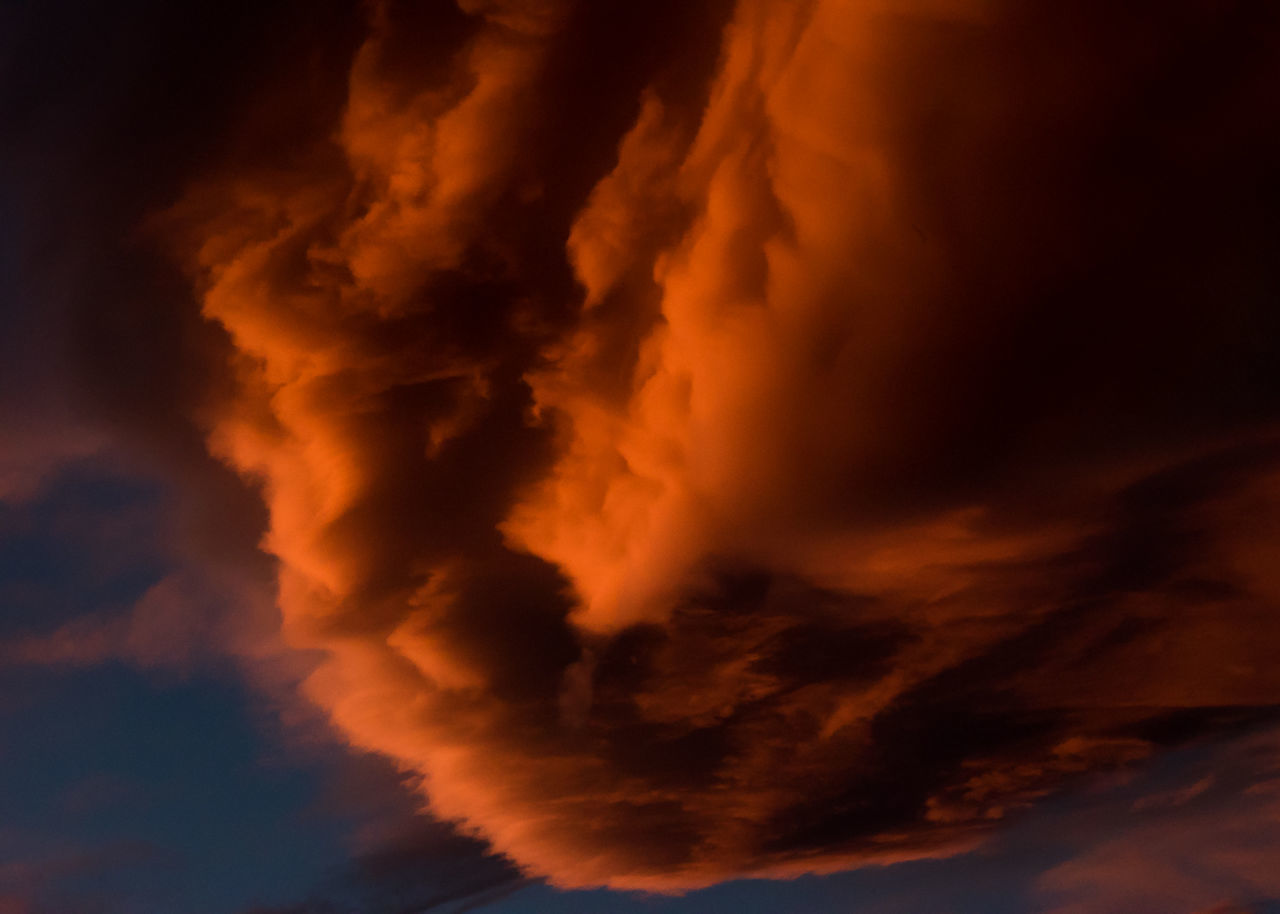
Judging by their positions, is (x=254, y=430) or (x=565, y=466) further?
(x=565, y=466)

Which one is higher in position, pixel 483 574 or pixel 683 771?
pixel 483 574

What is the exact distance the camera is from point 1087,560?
10094 mm

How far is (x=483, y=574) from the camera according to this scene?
403 inches

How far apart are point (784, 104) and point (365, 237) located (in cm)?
398

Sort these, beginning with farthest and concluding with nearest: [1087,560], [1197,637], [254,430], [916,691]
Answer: [916,691] < [1197,637] < [1087,560] < [254,430]

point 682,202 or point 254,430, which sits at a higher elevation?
point 682,202

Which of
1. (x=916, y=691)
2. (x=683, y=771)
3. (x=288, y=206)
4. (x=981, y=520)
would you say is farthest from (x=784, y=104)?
(x=683, y=771)

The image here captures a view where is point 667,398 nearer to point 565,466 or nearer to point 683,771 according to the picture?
point 565,466

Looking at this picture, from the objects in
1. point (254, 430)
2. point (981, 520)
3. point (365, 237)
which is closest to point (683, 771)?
point (981, 520)

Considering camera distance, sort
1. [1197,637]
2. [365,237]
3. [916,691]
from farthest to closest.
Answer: [916,691], [1197,637], [365,237]

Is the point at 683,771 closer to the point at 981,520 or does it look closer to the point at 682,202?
the point at 981,520

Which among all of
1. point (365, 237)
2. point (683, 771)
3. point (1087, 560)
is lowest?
point (683, 771)

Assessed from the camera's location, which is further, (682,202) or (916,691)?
(916,691)

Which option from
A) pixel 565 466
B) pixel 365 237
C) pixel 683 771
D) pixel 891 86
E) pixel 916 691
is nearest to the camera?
pixel 891 86
